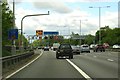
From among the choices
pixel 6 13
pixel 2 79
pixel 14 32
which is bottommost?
pixel 2 79

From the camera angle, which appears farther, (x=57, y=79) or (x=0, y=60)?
(x=0, y=60)

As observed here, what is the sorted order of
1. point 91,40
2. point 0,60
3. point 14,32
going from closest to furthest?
point 0,60 → point 14,32 → point 91,40

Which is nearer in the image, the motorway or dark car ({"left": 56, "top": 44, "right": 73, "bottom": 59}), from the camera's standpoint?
the motorway

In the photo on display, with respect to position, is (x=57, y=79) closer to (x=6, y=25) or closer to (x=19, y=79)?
(x=19, y=79)

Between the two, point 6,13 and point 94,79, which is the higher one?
point 6,13

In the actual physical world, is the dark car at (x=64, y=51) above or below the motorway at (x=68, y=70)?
above

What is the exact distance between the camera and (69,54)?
143ft

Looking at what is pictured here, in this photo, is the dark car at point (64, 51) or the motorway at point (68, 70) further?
the dark car at point (64, 51)

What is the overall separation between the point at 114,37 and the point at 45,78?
135470 mm

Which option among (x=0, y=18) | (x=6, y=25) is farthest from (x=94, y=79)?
(x=6, y=25)

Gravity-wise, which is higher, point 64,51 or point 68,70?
point 64,51

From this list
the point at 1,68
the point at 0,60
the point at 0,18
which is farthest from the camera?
the point at 0,18

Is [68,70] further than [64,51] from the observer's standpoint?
No

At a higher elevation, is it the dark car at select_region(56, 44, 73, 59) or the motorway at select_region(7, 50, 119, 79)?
the dark car at select_region(56, 44, 73, 59)
